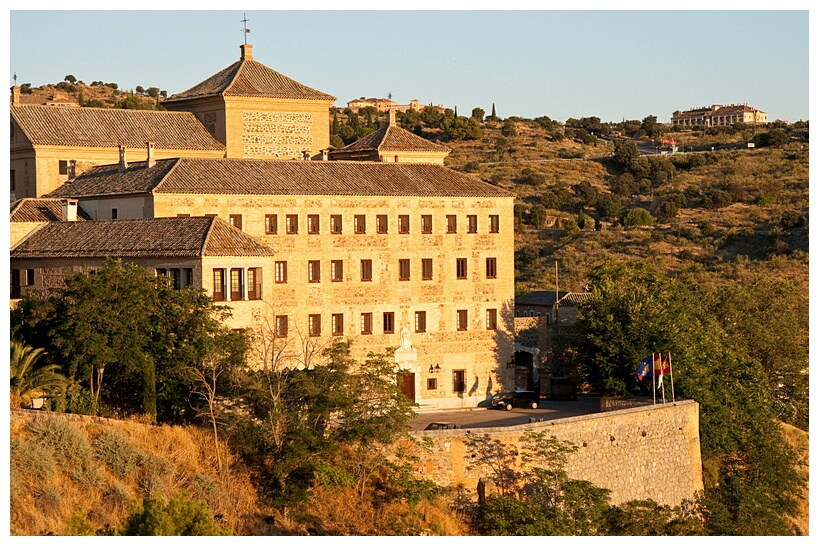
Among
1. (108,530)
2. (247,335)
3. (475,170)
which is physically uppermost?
(475,170)

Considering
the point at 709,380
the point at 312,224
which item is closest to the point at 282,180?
the point at 312,224

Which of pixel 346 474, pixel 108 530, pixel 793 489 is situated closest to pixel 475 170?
pixel 793 489

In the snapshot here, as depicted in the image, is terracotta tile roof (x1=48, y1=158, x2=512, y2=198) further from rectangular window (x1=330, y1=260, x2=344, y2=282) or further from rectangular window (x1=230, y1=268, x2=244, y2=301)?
rectangular window (x1=230, y1=268, x2=244, y2=301)

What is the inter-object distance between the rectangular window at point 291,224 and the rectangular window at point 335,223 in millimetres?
1176

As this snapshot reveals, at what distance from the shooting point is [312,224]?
1812 inches

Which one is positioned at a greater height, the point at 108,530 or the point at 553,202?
the point at 553,202

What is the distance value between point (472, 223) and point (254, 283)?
395 inches

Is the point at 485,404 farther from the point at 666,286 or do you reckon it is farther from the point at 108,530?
the point at 108,530

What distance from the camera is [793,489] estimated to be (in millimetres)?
45625

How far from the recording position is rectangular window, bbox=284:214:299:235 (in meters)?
45.6

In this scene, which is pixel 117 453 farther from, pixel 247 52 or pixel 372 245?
pixel 247 52

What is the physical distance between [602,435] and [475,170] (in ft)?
191

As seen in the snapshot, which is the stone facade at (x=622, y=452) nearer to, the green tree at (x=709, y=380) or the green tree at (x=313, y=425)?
the green tree at (x=313, y=425)

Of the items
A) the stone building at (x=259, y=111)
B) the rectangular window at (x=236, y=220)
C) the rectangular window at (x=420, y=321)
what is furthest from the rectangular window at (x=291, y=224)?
the stone building at (x=259, y=111)
